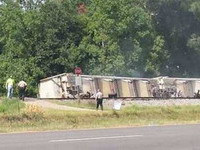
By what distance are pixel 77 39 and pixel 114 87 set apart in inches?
504

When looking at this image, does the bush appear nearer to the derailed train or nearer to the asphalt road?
the derailed train

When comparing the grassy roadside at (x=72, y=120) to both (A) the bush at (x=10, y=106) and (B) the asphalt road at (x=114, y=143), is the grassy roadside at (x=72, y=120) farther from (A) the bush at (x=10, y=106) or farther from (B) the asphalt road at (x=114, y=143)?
(B) the asphalt road at (x=114, y=143)

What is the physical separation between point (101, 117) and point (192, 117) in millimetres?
6722

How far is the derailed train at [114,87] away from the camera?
52.6 meters

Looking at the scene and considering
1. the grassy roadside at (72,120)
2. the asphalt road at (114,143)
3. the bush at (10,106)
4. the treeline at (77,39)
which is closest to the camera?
the asphalt road at (114,143)

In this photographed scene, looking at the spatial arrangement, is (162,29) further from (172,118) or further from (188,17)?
(172,118)

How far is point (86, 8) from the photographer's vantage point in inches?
2756

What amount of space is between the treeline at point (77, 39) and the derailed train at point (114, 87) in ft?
18.5

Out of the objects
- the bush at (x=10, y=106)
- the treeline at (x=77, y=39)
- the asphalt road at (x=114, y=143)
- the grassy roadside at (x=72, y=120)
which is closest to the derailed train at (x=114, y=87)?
the treeline at (x=77, y=39)

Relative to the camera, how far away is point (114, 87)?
5372cm

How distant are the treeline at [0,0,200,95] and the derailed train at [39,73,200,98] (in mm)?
5647

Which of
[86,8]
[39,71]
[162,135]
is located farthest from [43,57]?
[162,135]

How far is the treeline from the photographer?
203 feet

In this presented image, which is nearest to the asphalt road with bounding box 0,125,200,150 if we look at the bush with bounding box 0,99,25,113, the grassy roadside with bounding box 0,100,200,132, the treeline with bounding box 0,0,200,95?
the grassy roadside with bounding box 0,100,200,132
